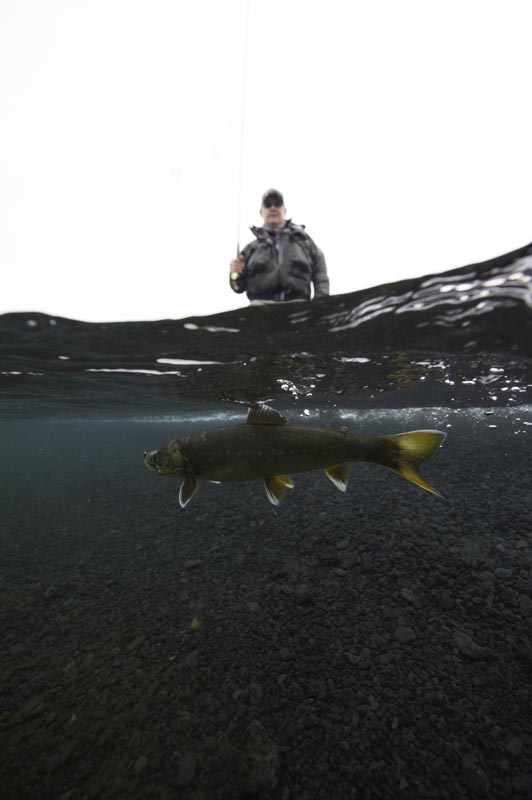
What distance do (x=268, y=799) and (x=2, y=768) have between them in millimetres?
2809

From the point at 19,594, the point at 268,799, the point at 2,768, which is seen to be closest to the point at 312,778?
the point at 268,799

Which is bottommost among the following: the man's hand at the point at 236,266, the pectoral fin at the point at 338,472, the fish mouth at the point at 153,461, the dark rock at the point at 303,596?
the dark rock at the point at 303,596

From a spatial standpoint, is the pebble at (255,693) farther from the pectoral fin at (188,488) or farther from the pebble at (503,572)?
the pebble at (503,572)

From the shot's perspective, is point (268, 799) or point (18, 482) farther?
point (18, 482)

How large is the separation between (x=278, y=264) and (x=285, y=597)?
6897mm

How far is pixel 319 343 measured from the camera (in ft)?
31.8

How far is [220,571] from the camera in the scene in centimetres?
668

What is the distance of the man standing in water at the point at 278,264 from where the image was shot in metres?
7.39

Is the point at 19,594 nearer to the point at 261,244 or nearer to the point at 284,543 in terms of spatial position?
the point at 284,543

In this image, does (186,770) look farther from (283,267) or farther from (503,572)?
(283,267)

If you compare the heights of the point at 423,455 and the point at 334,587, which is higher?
the point at 423,455

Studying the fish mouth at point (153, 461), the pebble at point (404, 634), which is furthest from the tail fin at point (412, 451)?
the pebble at point (404, 634)

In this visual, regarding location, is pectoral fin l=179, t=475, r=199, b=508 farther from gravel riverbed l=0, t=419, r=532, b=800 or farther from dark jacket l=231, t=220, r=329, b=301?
dark jacket l=231, t=220, r=329, b=301

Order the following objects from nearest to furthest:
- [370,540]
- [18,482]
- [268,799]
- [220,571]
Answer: [268,799], [220,571], [370,540], [18,482]
